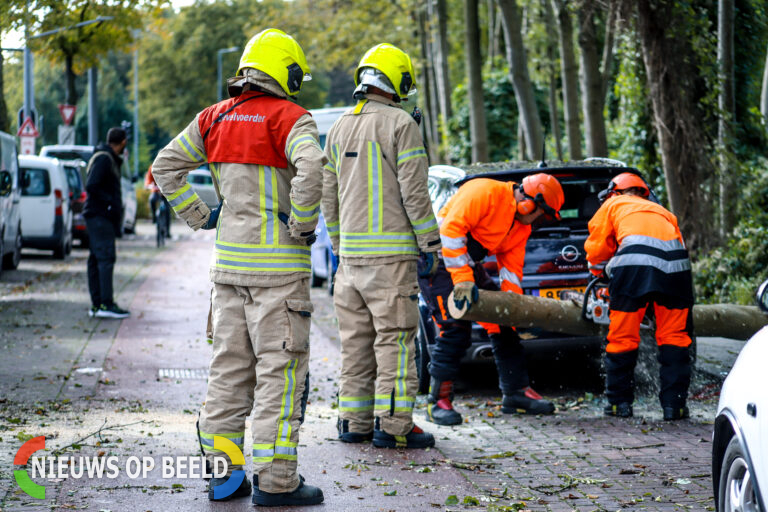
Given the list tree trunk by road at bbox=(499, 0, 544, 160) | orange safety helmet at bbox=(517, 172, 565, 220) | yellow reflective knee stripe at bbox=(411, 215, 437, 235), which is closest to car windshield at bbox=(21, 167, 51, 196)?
tree trunk by road at bbox=(499, 0, 544, 160)

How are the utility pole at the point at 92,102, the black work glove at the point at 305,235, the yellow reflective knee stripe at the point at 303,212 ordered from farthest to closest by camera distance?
the utility pole at the point at 92,102 < the black work glove at the point at 305,235 < the yellow reflective knee stripe at the point at 303,212

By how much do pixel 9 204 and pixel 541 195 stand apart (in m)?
11.2

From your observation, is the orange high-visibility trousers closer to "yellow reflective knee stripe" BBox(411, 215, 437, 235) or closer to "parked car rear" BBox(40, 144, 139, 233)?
"yellow reflective knee stripe" BBox(411, 215, 437, 235)

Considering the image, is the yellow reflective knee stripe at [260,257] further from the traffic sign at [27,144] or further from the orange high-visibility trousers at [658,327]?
the traffic sign at [27,144]

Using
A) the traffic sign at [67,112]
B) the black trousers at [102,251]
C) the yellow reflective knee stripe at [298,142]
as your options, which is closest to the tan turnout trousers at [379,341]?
the yellow reflective knee stripe at [298,142]

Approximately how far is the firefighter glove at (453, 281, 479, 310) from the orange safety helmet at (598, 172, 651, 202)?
4.18 feet

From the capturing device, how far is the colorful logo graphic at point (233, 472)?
195 inches

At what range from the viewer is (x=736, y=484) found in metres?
3.66

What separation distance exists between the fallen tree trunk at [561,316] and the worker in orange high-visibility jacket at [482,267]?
128 millimetres

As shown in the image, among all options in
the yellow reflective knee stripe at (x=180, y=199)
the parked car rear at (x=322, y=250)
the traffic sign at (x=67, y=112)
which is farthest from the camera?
the traffic sign at (x=67, y=112)

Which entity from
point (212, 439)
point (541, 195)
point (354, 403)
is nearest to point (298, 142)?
point (212, 439)

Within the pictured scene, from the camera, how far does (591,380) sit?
8.39 meters

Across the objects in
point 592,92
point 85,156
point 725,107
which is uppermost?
point 592,92

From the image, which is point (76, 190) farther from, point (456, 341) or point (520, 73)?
point (456, 341)
